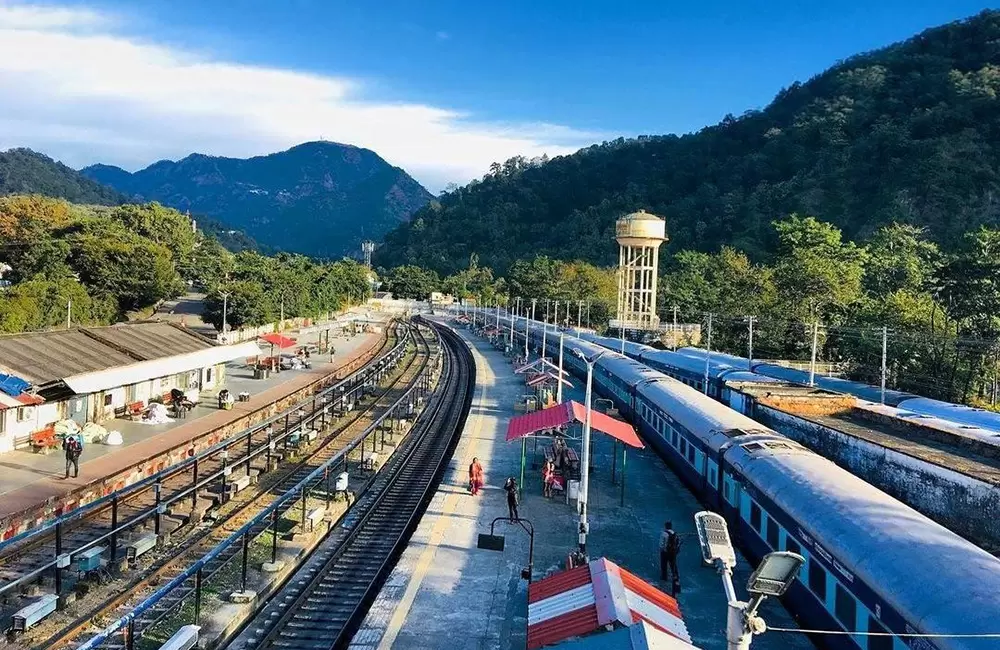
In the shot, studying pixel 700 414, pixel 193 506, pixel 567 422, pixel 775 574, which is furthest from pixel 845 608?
pixel 193 506

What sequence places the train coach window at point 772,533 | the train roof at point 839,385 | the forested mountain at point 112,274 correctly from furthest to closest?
the forested mountain at point 112,274 < the train roof at point 839,385 < the train coach window at point 772,533

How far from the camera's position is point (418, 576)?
52.7 feet

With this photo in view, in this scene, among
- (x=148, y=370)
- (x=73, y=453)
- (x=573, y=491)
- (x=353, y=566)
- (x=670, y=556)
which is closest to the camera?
(x=670, y=556)

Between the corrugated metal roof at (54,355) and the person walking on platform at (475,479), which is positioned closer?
the person walking on platform at (475,479)

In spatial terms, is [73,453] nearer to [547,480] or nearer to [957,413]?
[547,480]

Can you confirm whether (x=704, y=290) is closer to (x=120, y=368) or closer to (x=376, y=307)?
(x=120, y=368)

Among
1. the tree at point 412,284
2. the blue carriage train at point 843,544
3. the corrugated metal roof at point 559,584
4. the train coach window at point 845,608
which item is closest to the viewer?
the blue carriage train at point 843,544

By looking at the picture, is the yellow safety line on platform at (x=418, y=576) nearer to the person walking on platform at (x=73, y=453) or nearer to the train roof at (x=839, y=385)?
the person walking on platform at (x=73, y=453)

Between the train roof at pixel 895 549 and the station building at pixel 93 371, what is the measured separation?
21733 millimetres

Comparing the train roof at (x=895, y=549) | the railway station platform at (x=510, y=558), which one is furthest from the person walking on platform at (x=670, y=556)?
the train roof at (x=895, y=549)

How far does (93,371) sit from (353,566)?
48.9 feet

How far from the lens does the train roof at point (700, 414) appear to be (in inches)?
788

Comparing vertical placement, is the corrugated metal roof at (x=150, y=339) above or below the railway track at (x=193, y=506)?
above

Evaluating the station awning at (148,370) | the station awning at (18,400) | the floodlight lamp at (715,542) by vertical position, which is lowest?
the station awning at (18,400)
